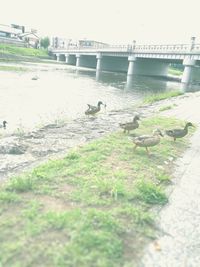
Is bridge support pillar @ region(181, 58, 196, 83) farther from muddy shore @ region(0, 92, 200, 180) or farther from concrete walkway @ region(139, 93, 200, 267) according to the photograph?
concrete walkway @ region(139, 93, 200, 267)

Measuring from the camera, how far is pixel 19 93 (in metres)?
25.3

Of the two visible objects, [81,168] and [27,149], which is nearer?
[81,168]

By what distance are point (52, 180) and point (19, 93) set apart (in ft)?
67.0

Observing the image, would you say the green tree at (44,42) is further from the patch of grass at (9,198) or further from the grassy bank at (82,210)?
the patch of grass at (9,198)

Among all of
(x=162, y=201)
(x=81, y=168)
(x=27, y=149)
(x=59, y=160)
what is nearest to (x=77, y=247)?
(x=162, y=201)

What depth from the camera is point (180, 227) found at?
16.0 feet

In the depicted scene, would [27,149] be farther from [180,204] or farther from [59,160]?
[180,204]

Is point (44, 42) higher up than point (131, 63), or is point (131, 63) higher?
point (131, 63)

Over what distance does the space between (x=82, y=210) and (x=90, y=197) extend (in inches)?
19.5

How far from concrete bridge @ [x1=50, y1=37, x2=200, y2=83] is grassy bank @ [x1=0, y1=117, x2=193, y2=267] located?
154ft

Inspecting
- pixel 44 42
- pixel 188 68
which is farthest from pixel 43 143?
pixel 44 42

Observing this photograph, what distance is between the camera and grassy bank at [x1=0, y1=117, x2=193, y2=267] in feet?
12.8

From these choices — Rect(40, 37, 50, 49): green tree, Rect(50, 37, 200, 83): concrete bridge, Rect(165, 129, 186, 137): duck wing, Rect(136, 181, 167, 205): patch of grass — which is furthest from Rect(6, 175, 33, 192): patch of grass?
Rect(40, 37, 50, 49): green tree

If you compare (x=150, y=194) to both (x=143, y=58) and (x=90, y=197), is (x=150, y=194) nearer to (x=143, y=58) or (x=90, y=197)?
(x=90, y=197)
